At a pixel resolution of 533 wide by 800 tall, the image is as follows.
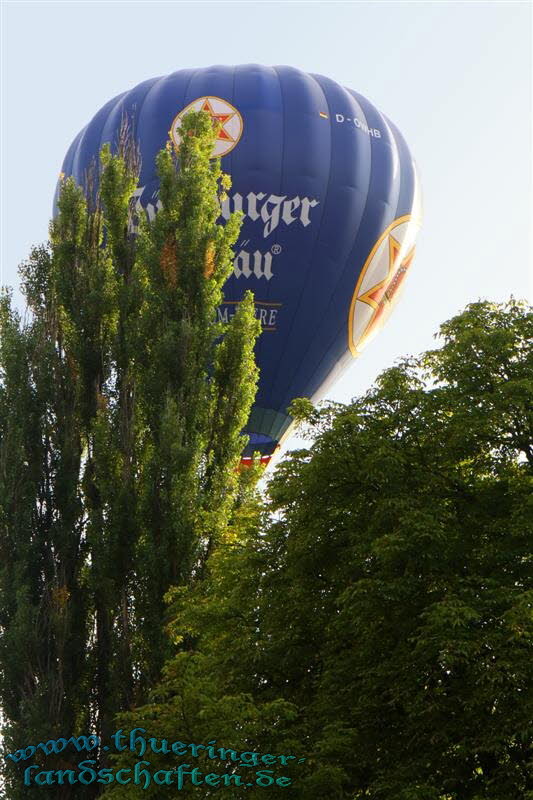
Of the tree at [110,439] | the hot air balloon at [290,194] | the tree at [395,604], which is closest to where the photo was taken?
the tree at [395,604]

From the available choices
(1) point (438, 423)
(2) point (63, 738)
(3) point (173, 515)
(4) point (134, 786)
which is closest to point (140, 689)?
(2) point (63, 738)

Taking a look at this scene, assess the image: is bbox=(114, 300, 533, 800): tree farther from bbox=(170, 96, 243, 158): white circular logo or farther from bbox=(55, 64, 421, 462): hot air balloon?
bbox=(170, 96, 243, 158): white circular logo

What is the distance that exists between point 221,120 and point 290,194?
7.34ft

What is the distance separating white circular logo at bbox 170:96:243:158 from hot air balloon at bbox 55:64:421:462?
0.10ft

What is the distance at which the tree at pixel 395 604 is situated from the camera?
13.1 meters

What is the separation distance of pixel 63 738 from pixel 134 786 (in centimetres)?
507

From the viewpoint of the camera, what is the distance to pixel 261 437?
95.5ft

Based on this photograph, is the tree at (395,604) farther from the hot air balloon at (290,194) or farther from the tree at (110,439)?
the hot air balloon at (290,194)

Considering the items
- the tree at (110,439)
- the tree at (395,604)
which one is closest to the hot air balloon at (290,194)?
the tree at (110,439)

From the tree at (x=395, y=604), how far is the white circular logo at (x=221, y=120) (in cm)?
1303

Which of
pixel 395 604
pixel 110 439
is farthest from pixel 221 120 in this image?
pixel 395 604

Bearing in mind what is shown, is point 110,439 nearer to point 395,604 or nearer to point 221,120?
point 395,604

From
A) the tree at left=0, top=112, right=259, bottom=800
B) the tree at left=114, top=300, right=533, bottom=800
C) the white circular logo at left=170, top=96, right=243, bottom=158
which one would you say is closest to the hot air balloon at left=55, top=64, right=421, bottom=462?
the white circular logo at left=170, top=96, right=243, bottom=158

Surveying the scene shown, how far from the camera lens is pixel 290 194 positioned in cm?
2812
